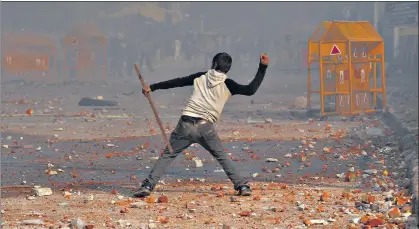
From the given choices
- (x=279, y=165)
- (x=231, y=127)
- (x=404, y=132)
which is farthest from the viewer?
(x=231, y=127)

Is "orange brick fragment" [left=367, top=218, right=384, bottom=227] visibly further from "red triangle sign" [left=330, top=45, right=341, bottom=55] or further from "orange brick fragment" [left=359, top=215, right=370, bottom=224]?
"red triangle sign" [left=330, top=45, right=341, bottom=55]

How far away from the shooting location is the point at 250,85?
796 centimetres

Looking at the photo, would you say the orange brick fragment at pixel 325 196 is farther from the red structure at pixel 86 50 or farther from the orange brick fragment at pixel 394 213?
the red structure at pixel 86 50

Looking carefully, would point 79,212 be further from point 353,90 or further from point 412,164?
point 353,90

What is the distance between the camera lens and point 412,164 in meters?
10.6

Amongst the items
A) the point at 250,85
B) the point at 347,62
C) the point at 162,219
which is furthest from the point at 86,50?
the point at 162,219

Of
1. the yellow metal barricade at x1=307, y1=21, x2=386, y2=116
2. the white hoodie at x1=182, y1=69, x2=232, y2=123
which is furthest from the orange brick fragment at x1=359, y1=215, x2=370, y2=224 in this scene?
the yellow metal barricade at x1=307, y1=21, x2=386, y2=116

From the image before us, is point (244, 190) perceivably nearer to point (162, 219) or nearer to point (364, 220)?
point (162, 219)

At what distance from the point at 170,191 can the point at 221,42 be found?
164 feet

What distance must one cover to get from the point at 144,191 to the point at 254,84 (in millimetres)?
1388

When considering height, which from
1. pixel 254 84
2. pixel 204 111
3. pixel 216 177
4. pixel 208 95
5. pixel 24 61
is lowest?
pixel 24 61

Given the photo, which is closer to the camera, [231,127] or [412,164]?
[412,164]

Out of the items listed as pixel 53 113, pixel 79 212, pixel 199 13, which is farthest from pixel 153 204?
pixel 199 13

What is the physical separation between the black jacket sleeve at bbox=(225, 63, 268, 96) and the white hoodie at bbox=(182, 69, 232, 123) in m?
0.06
